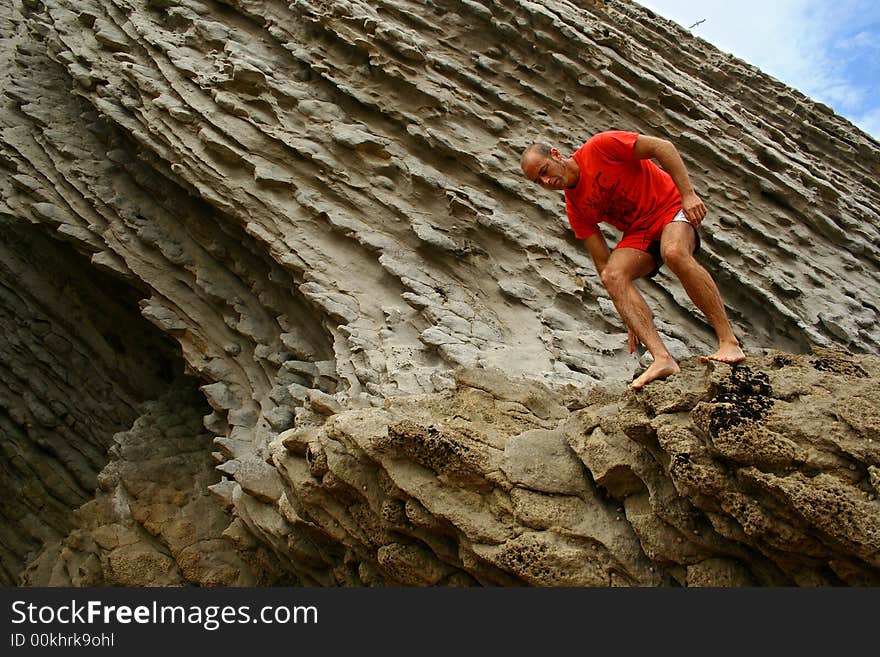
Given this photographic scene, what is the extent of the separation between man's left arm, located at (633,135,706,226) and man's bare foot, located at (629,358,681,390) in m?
0.94

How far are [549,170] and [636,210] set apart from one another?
24.7 inches

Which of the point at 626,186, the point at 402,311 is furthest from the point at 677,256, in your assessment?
the point at 402,311

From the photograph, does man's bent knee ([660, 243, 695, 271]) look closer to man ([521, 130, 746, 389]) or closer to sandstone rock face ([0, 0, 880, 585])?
man ([521, 130, 746, 389])

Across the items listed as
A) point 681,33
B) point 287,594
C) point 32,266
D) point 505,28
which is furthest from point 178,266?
point 681,33

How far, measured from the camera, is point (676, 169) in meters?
4.09

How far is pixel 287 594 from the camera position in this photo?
3.57 metres

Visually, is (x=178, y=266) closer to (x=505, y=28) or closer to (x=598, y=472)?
(x=505, y=28)

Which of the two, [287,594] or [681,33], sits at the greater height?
[681,33]

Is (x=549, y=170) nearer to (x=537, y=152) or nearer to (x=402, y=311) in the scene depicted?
(x=537, y=152)

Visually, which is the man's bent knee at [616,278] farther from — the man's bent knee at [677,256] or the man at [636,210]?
the man's bent knee at [677,256]

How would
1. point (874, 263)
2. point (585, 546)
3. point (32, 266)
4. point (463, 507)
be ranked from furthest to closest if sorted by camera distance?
point (32, 266), point (874, 263), point (463, 507), point (585, 546)

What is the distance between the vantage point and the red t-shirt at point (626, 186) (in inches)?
166

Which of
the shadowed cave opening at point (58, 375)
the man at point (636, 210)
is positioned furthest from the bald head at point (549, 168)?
the shadowed cave opening at point (58, 375)

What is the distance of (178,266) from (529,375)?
5363 mm
